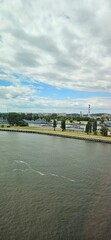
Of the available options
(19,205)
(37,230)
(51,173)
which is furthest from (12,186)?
(37,230)

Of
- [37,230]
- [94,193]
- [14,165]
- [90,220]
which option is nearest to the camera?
[37,230]

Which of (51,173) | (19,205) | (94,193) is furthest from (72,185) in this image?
(19,205)

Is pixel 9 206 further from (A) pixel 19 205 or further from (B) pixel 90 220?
(B) pixel 90 220

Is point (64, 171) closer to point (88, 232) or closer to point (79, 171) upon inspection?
point (79, 171)

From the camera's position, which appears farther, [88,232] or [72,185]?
[72,185]

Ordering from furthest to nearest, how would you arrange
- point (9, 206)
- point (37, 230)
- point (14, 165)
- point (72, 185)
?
1. point (14, 165)
2. point (72, 185)
3. point (9, 206)
4. point (37, 230)

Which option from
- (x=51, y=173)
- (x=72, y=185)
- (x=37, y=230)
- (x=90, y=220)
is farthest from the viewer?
(x=51, y=173)
